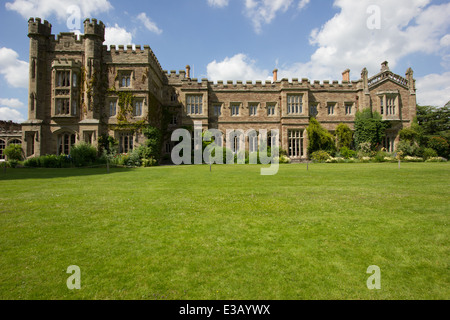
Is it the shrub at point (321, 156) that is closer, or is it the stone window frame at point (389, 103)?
the shrub at point (321, 156)

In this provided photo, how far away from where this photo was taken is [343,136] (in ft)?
83.3

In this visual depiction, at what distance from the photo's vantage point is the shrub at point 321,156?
23.3m

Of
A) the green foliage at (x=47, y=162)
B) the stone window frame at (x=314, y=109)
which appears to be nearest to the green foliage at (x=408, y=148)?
the stone window frame at (x=314, y=109)

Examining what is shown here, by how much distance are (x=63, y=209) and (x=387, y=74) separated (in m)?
34.0

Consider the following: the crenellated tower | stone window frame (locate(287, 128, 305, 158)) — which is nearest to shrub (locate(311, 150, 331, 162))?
stone window frame (locate(287, 128, 305, 158))

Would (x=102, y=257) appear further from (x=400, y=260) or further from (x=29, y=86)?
(x=29, y=86)

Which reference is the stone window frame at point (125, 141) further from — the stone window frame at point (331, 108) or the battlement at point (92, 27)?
the stone window frame at point (331, 108)

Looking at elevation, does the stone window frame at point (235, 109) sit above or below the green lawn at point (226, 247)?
above

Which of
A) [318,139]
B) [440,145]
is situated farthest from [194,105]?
[440,145]

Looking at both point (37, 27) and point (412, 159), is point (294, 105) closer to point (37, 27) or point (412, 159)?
point (412, 159)

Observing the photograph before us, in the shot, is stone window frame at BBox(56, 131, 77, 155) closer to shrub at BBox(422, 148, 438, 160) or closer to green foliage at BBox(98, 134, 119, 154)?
green foliage at BBox(98, 134, 119, 154)

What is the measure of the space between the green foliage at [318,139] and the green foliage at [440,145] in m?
10.8

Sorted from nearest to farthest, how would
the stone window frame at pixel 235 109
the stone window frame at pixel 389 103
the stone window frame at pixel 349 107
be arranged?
the stone window frame at pixel 235 109, the stone window frame at pixel 389 103, the stone window frame at pixel 349 107

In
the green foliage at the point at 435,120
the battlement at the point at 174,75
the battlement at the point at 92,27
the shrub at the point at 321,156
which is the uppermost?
the battlement at the point at 92,27
